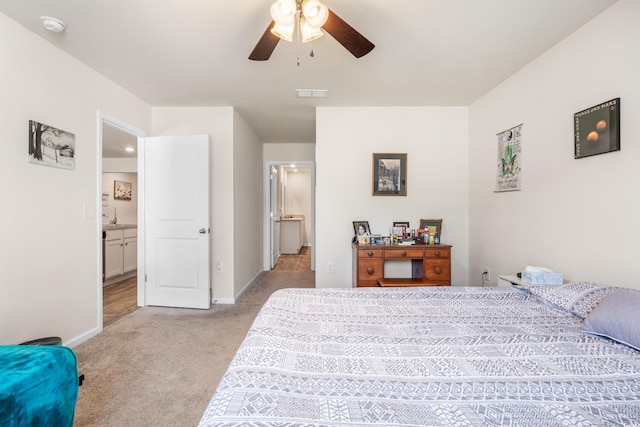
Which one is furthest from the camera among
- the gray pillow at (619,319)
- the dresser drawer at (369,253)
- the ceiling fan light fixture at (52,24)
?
the dresser drawer at (369,253)

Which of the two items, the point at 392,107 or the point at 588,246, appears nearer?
the point at 588,246

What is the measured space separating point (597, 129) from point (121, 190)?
6.88 metres

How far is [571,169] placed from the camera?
1988mm

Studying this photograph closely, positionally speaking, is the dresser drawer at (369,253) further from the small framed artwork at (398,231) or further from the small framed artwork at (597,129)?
the small framed artwork at (597,129)

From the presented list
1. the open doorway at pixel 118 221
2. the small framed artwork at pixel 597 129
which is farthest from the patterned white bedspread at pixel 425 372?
the open doorway at pixel 118 221

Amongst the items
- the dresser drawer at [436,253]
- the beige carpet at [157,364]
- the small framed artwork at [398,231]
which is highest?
the small framed artwork at [398,231]

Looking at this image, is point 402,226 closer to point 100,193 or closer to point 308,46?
point 308,46

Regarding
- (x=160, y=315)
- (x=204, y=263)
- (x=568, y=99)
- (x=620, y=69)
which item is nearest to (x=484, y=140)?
(x=568, y=99)

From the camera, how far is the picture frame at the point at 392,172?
3.36m

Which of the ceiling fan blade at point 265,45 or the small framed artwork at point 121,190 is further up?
the ceiling fan blade at point 265,45

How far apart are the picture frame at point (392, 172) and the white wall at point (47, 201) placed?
293 cm

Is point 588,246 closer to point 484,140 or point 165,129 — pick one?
point 484,140

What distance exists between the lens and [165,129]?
3393 mm

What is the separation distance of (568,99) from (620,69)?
0.35 m
